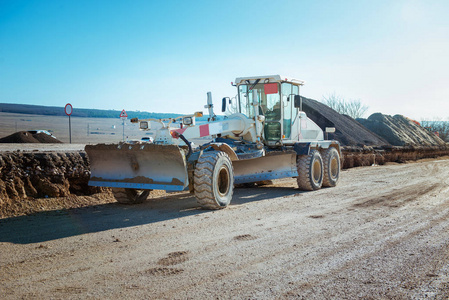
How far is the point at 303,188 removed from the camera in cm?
1177

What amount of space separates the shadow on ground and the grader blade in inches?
22.1

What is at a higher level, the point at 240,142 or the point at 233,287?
the point at 240,142

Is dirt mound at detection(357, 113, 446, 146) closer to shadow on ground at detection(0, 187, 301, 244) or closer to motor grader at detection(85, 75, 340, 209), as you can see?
motor grader at detection(85, 75, 340, 209)

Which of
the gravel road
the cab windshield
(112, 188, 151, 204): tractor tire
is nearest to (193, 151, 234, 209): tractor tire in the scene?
the gravel road

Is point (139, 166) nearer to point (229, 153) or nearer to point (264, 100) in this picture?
point (229, 153)

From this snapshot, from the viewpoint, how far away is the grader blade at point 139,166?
307 inches

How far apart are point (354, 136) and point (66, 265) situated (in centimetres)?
2916

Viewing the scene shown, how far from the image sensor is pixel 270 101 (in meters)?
11.4

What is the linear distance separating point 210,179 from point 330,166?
19.9 feet

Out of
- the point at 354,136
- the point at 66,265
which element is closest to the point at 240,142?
the point at 66,265

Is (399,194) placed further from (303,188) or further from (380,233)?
(380,233)

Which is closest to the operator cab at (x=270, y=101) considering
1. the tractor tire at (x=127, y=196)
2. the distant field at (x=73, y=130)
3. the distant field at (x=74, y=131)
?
the tractor tire at (x=127, y=196)

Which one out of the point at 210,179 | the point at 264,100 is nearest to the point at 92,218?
the point at 210,179

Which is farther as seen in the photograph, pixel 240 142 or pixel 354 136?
pixel 354 136
